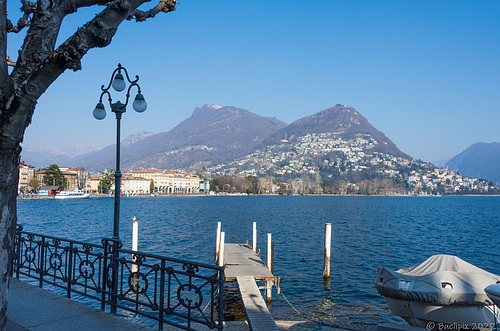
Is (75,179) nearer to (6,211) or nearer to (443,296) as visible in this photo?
(443,296)

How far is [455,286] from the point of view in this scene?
11.3m

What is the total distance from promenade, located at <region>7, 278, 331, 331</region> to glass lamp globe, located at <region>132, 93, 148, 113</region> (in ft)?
13.9

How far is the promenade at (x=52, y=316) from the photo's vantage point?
607 cm

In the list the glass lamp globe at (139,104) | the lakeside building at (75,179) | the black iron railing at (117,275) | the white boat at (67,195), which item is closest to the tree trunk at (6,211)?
the black iron railing at (117,275)

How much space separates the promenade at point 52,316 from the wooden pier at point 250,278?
4.16m

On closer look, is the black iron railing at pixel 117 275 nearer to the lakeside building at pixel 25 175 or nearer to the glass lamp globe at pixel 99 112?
the glass lamp globe at pixel 99 112

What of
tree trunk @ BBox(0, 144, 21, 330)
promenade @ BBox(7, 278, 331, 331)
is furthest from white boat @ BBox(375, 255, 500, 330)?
tree trunk @ BBox(0, 144, 21, 330)

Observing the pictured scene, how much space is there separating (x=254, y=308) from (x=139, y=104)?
6929 millimetres

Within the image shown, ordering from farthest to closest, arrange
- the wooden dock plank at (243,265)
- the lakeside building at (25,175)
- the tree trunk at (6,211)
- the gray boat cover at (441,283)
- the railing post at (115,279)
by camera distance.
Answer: the lakeside building at (25,175) < the wooden dock plank at (243,265) < the gray boat cover at (441,283) < the railing post at (115,279) < the tree trunk at (6,211)

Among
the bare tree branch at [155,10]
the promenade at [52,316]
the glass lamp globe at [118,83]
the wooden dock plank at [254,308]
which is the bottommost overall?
the wooden dock plank at [254,308]

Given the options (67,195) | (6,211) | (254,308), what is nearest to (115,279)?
(6,211)

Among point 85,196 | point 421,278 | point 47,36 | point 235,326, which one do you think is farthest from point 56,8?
point 85,196

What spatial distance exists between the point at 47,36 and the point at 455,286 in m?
12.0

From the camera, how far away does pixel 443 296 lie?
11164 millimetres
